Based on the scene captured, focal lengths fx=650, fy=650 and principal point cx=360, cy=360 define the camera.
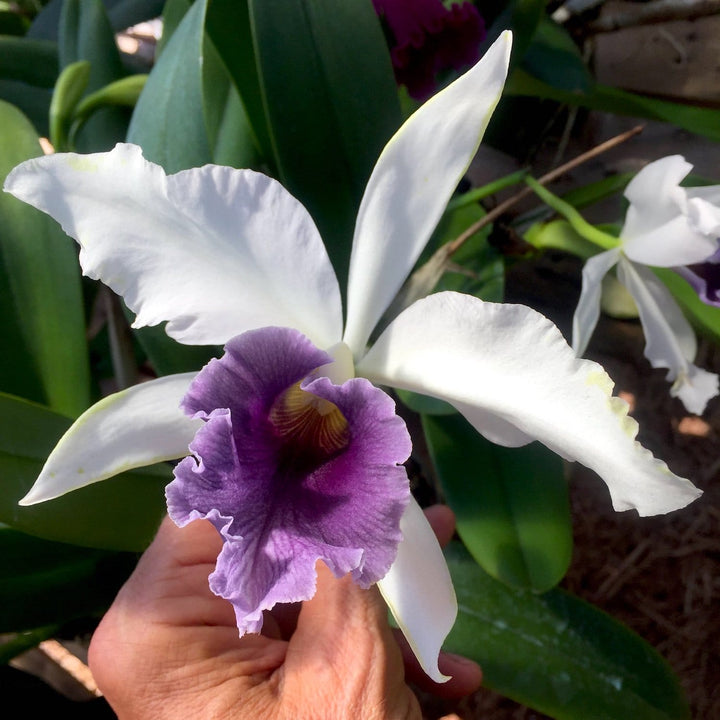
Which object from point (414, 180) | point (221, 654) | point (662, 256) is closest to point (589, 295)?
point (662, 256)

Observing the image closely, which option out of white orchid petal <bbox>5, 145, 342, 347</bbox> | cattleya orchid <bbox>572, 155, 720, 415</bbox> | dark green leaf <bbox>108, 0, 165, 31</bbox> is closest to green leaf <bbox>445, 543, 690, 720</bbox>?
cattleya orchid <bbox>572, 155, 720, 415</bbox>

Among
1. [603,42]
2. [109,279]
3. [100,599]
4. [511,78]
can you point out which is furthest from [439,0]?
[100,599]

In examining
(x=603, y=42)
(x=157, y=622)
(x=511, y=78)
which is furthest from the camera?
(x=603, y=42)

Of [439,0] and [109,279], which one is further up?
[439,0]

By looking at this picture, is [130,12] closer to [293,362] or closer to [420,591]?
[293,362]

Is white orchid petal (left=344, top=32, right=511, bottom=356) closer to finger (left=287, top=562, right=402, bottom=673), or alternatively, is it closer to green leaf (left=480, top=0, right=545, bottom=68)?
finger (left=287, top=562, right=402, bottom=673)

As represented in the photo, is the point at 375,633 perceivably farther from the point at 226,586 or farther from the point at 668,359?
the point at 668,359
